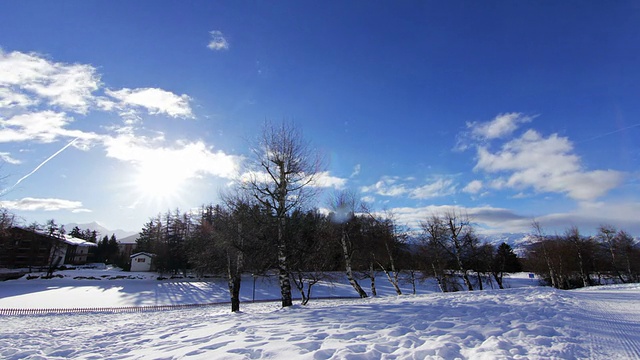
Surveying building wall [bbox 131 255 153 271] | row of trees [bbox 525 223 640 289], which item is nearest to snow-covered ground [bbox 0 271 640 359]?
→ row of trees [bbox 525 223 640 289]

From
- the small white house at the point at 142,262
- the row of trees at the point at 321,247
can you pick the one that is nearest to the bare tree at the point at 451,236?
the row of trees at the point at 321,247

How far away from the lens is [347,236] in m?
28.3

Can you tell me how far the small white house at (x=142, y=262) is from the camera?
226ft

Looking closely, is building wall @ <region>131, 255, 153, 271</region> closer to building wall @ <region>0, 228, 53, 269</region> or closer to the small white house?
the small white house

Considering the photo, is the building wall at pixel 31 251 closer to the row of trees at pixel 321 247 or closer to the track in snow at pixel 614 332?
the row of trees at pixel 321 247

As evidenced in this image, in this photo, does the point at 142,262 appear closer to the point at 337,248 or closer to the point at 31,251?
the point at 31,251

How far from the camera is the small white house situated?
68.8 meters

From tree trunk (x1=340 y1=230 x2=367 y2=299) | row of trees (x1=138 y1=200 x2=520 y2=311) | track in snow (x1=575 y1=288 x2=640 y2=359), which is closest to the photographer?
track in snow (x1=575 y1=288 x2=640 y2=359)

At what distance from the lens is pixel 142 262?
227ft

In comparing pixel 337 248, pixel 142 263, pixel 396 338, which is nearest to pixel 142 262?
pixel 142 263

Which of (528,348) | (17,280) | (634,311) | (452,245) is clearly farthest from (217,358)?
(17,280)

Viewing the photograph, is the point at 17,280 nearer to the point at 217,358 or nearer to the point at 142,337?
the point at 142,337

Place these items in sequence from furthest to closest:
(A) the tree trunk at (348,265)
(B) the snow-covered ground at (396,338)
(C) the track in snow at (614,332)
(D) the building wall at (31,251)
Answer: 1. (D) the building wall at (31,251)
2. (A) the tree trunk at (348,265)
3. (C) the track in snow at (614,332)
4. (B) the snow-covered ground at (396,338)

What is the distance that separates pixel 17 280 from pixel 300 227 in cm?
5914
